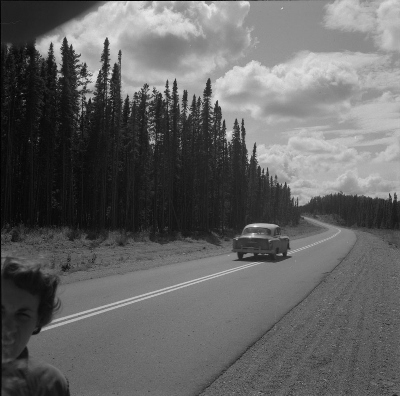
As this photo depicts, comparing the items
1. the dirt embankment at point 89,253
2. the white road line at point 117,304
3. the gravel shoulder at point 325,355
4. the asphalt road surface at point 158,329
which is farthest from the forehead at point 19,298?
the dirt embankment at point 89,253

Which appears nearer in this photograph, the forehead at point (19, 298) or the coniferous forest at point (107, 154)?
the forehead at point (19, 298)

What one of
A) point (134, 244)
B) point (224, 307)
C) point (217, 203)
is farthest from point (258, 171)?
point (224, 307)

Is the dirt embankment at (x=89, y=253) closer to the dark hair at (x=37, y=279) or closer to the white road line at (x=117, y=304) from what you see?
the white road line at (x=117, y=304)

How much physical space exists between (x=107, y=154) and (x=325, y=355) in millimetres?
44464

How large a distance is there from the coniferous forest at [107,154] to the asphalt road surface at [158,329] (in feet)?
78.5

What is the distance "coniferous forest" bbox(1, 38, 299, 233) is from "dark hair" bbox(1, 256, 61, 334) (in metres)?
31.9

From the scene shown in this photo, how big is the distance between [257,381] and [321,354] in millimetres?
1447

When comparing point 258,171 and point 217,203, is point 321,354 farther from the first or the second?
point 258,171

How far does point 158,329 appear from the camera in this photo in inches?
298

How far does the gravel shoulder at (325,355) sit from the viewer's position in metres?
5.04

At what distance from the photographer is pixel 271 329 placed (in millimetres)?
7875

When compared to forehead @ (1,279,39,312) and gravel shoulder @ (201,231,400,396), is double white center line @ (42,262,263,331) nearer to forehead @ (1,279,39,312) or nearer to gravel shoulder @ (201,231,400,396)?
gravel shoulder @ (201,231,400,396)

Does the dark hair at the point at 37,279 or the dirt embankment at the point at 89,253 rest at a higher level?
the dark hair at the point at 37,279

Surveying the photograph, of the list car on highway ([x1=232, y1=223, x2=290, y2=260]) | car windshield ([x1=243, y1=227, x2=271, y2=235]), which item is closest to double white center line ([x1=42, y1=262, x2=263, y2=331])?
car on highway ([x1=232, y1=223, x2=290, y2=260])
